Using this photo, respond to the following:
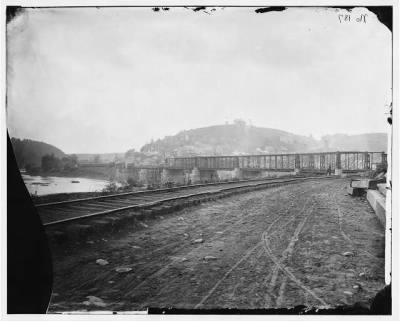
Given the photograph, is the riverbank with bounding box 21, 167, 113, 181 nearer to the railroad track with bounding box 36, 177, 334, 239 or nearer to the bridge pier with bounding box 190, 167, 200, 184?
the railroad track with bounding box 36, 177, 334, 239

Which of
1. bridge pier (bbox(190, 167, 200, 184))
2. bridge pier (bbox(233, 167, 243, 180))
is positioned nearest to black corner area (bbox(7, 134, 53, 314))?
bridge pier (bbox(190, 167, 200, 184))

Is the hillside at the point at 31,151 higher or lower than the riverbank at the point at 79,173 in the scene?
higher

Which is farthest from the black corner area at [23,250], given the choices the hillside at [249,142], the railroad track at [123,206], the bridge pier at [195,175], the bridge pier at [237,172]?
the bridge pier at [237,172]

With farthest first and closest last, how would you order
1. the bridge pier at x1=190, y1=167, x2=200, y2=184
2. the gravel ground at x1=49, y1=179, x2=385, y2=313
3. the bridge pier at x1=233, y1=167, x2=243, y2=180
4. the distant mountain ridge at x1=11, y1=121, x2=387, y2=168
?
the bridge pier at x1=190, y1=167, x2=200, y2=184 < the bridge pier at x1=233, y1=167, x2=243, y2=180 < the distant mountain ridge at x1=11, y1=121, x2=387, y2=168 < the gravel ground at x1=49, y1=179, x2=385, y2=313

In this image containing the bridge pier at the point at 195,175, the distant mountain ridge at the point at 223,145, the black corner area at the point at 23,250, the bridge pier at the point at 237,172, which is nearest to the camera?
the black corner area at the point at 23,250

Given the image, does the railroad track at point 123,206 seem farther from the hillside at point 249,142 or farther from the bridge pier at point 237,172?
the hillside at point 249,142

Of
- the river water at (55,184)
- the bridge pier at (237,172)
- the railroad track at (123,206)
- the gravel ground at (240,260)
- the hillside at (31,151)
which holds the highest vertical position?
the hillside at (31,151)

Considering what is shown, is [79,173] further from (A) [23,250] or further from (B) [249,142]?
(B) [249,142]
